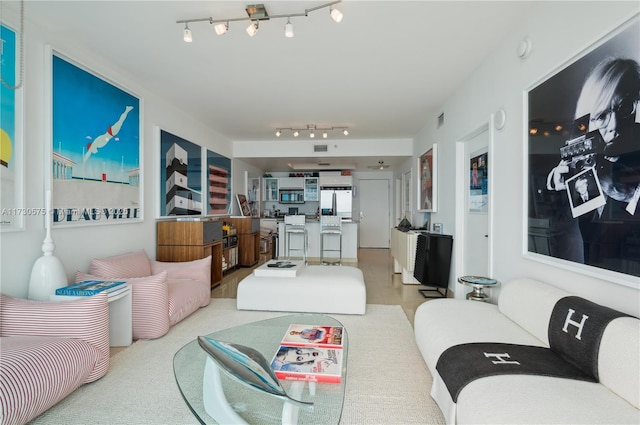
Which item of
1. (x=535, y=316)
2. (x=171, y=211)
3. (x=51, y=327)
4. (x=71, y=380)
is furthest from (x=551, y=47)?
(x=171, y=211)

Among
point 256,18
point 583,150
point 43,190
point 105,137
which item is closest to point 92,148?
point 105,137

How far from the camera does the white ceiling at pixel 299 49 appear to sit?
2303 mm

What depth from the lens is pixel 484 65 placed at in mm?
3070

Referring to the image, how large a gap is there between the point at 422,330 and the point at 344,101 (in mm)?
3164

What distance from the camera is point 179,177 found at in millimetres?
4508

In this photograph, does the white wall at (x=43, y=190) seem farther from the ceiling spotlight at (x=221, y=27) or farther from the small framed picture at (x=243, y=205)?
the small framed picture at (x=243, y=205)

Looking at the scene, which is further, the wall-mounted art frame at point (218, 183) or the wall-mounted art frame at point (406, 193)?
the wall-mounted art frame at point (406, 193)

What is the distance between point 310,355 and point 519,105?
2.42 m

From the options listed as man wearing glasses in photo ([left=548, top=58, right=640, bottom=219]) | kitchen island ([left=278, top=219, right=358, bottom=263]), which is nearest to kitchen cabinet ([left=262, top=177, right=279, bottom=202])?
kitchen island ([left=278, top=219, right=358, bottom=263])

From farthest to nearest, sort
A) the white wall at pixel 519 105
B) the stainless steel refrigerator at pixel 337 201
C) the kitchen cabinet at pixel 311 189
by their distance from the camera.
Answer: the kitchen cabinet at pixel 311 189 < the stainless steel refrigerator at pixel 337 201 < the white wall at pixel 519 105

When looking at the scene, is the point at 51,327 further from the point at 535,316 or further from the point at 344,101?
the point at 344,101

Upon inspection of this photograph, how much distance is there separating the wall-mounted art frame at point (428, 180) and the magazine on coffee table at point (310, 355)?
345cm

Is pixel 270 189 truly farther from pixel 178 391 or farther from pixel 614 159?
pixel 614 159

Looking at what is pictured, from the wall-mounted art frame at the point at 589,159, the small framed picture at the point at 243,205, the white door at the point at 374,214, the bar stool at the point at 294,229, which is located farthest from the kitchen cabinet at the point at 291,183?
the wall-mounted art frame at the point at 589,159
